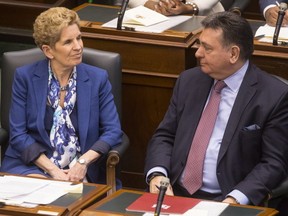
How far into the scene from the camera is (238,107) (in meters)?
4.61

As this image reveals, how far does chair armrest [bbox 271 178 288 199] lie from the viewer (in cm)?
455

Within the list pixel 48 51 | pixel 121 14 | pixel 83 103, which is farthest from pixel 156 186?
pixel 121 14

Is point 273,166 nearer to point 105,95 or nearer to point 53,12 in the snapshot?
point 105,95

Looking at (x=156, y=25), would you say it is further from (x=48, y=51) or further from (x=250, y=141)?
(x=250, y=141)

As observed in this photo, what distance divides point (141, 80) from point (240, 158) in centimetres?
114

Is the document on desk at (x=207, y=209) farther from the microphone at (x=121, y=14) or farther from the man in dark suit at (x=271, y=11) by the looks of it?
the man in dark suit at (x=271, y=11)

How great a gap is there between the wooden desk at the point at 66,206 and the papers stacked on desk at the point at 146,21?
5.49 feet

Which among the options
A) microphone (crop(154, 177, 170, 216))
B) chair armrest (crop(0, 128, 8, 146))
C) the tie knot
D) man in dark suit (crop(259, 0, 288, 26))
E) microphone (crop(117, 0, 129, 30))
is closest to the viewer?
microphone (crop(154, 177, 170, 216))

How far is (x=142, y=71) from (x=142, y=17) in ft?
1.44

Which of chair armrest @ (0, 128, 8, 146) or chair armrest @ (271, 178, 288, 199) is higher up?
chair armrest @ (0, 128, 8, 146)

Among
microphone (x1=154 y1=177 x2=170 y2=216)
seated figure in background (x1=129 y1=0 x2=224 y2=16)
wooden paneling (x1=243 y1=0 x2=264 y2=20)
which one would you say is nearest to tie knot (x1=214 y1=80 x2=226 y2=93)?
microphone (x1=154 y1=177 x2=170 y2=216)

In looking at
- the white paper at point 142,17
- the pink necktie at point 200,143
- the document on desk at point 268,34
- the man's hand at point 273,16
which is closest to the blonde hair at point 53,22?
the pink necktie at point 200,143

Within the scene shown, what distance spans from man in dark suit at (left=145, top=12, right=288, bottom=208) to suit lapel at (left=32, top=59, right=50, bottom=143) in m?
0.59

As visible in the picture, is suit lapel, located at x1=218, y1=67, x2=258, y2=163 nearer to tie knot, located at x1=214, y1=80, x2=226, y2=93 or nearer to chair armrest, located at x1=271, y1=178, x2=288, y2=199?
tie knot, located at x1=214, y1=80, x2=226, y2=93
